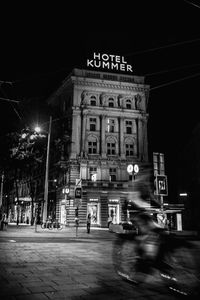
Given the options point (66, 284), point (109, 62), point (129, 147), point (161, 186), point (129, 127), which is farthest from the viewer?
point (129, 127)

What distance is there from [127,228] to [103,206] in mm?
16857

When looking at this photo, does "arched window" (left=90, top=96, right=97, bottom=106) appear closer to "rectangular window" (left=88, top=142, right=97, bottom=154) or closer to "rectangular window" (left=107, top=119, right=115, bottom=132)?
"rectangular window" (left=107, top=119, right=115, bottom=132)

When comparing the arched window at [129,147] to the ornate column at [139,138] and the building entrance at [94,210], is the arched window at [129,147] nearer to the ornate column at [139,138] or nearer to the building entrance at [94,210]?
the ornate column at [139,138]

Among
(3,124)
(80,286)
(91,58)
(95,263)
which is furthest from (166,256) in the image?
(91,58)

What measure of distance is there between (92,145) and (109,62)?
13285mm

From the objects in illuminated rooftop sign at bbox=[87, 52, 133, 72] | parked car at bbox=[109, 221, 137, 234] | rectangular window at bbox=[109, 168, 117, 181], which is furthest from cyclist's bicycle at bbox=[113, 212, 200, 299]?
illuminated rooftop sign at bbox=[87, 52, 133, 72]

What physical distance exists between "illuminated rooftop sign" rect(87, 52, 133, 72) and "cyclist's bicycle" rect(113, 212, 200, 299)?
4166cm

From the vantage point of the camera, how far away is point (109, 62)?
151ft

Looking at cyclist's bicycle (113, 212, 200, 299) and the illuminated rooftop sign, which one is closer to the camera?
cyclist's bicycle (113, 212, 200, 299)

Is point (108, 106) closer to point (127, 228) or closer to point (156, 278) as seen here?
point (127, 228)

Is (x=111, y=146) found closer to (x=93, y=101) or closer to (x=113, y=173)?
(x=113, y=173)

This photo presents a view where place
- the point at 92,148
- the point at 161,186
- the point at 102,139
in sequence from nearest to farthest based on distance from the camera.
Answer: the point at 161,186
the point at 92,148
the point at 102,139

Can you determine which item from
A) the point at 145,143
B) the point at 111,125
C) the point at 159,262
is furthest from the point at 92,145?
the point at 159,262

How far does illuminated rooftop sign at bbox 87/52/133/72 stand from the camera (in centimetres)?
4534
